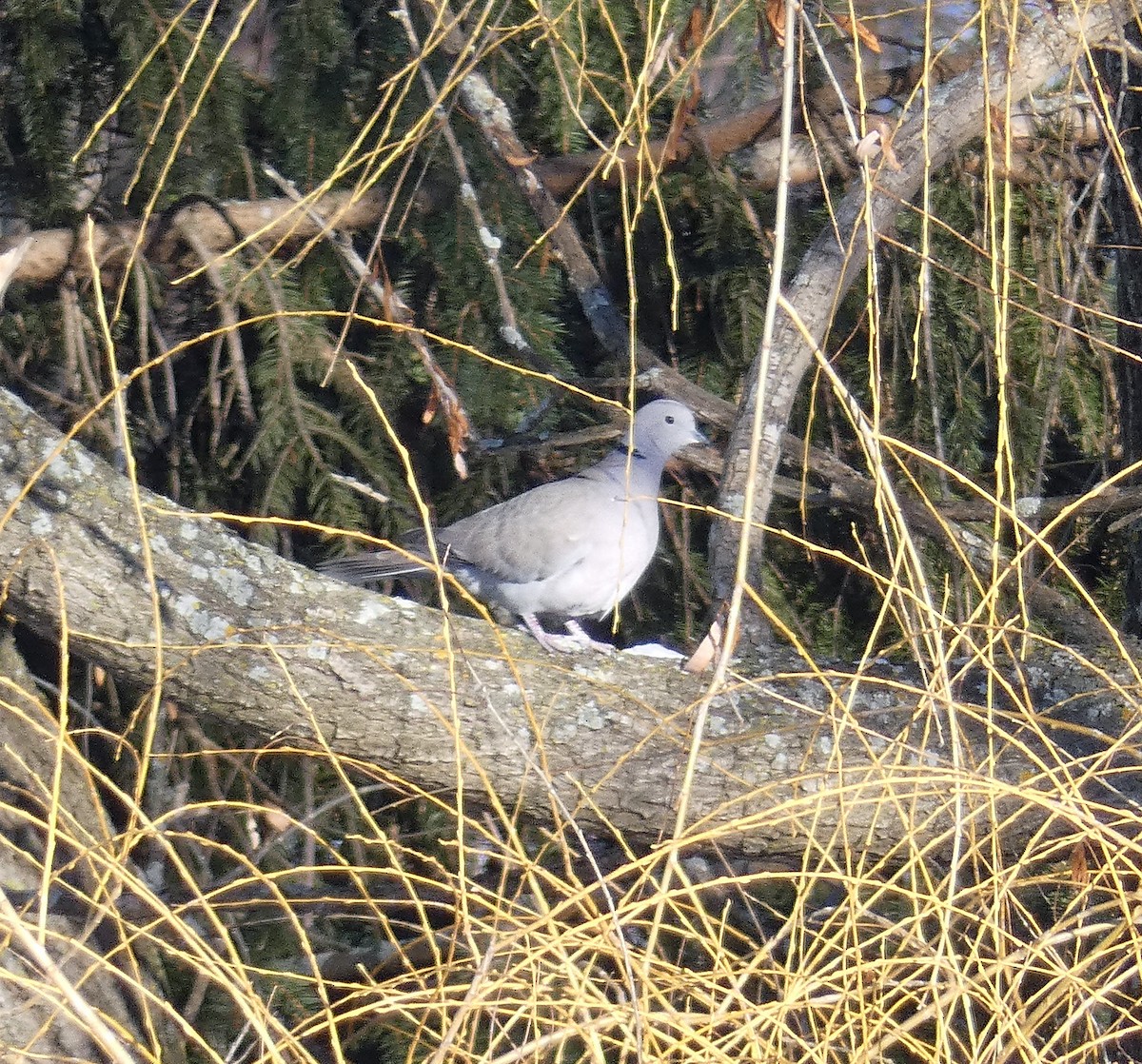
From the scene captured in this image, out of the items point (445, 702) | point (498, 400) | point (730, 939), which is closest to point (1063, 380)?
point (498, 400)

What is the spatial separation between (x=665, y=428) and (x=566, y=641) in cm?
57

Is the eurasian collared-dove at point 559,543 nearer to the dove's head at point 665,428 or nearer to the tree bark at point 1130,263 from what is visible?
the dove's head at point 665,428

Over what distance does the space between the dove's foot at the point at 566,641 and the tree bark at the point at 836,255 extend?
26 cm

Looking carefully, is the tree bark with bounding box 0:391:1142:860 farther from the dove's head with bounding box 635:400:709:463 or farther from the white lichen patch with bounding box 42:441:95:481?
the dove's head with bounding box 635:400:709:463

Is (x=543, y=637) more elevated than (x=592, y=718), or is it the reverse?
(x=592, y=718)

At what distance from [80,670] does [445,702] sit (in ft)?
4.15

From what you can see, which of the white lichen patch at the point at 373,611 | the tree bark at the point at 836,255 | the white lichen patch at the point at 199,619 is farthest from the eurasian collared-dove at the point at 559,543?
the white lichen patch at the point at 199,619


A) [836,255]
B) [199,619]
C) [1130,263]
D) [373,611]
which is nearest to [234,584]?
[199,619]

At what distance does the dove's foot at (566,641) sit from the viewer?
7.09 ft

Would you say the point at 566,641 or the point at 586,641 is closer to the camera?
the point at 566,641

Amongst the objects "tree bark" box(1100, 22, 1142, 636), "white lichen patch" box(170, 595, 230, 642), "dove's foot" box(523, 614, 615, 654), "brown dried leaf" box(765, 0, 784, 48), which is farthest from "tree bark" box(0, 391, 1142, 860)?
"brown dried leaf" box(765, 0, 784, 48)

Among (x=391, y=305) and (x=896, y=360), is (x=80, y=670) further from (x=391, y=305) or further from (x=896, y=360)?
(x=896, y=360)

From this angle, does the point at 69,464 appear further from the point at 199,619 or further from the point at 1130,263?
the point at 1130,263

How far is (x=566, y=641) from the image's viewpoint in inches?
95.7
